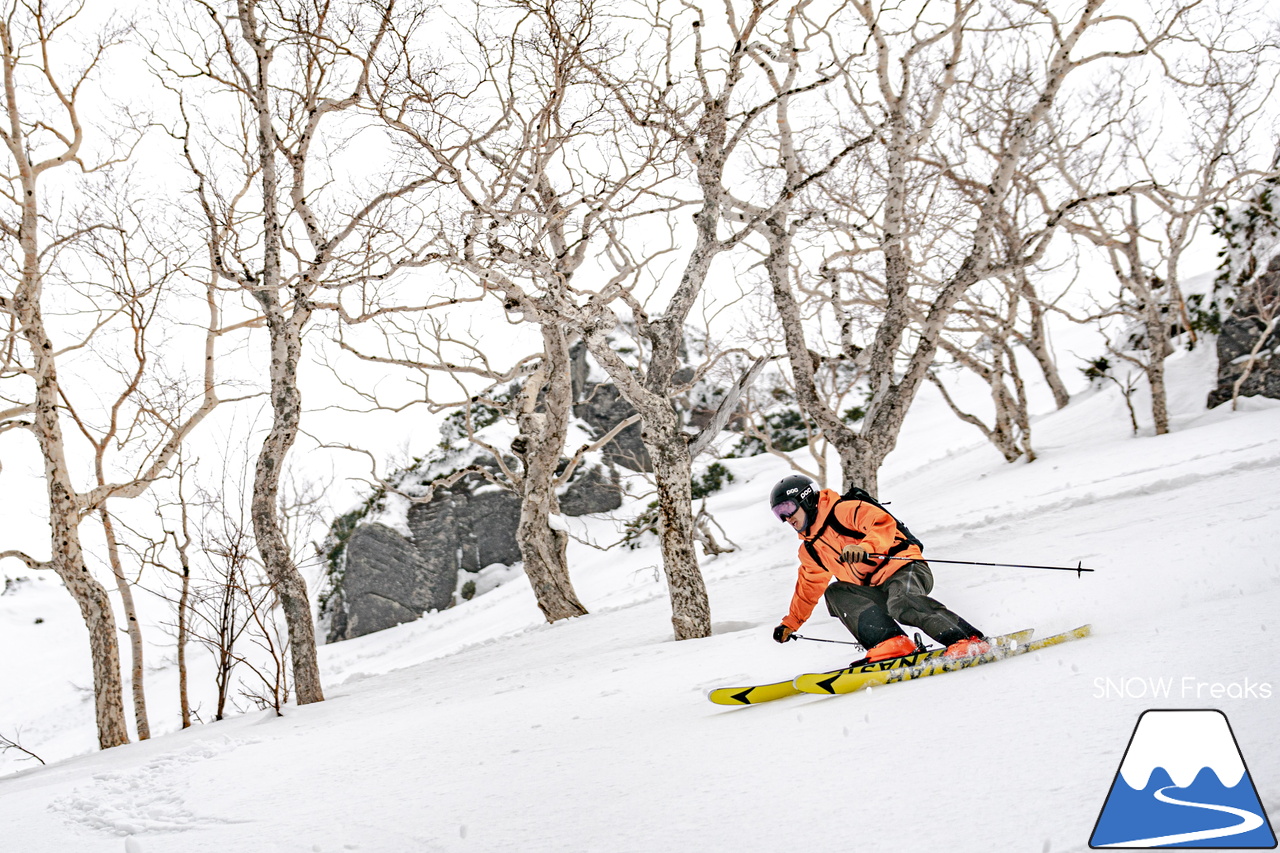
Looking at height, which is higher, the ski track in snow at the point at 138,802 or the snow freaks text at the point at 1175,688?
the ski track in snow at the point at 138,802

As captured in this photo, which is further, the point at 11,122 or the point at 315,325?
the point at 315,325

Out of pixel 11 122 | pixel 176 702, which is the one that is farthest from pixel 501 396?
pixel 11 122

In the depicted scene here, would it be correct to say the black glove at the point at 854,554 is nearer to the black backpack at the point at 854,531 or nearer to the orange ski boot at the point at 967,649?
the black backpack at the point at 854,531

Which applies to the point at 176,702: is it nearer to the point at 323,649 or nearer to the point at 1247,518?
the point at 323,649

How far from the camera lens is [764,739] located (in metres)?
3.05

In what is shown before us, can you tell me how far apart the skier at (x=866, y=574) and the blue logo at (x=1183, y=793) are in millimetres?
1888

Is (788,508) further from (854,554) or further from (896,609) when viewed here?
(896,609)

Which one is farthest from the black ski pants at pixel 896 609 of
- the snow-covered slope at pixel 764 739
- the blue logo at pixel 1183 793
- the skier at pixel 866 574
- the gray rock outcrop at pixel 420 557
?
the gray rock outcrop at pixel 420 557

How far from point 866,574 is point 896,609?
10.3 inches

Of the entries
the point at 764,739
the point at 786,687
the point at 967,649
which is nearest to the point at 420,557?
the point at 786,687

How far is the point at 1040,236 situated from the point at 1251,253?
34.7 ft

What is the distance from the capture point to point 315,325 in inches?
405

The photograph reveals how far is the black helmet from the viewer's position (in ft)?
15.0

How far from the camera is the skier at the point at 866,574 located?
4156mm
